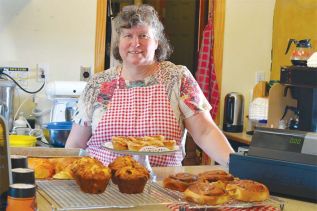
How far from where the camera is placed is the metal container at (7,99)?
2.99 m

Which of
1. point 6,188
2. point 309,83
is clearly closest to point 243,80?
point 309,83

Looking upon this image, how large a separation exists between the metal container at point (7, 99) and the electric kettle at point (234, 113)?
156 centimetres

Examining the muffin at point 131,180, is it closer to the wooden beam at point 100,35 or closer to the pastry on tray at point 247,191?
the pastry on tray at point 247,191

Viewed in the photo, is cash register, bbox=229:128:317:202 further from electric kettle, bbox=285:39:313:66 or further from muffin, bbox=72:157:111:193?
electric kettle, bbox=285:39:313:66

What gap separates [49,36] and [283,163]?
Answer: 2.29 meters

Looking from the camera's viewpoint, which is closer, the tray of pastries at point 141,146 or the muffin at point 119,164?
the muffin at point 119,164

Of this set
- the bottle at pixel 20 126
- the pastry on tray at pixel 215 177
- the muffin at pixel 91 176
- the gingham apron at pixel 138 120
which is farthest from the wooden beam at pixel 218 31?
the muffin at pixel 91 176

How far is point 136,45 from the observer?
7.10 feet

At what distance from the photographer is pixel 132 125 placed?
208 cm

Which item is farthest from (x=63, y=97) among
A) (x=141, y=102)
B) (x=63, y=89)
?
(x=141, y=102)

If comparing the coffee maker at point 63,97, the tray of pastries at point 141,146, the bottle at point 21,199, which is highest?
the coffee maker at point 63,97

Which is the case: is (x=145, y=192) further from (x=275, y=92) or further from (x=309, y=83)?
(x=275, y=92)

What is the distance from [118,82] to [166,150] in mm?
692

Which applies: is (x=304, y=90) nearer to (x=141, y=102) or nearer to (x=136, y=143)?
(x=141, y=102)
